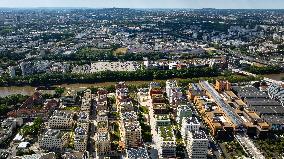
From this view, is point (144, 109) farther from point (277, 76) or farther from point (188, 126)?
point (277, 76)

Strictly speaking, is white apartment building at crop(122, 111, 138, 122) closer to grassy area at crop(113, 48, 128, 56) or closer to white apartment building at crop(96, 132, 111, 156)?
white apartment building at crop(96, 132, 111, 156)

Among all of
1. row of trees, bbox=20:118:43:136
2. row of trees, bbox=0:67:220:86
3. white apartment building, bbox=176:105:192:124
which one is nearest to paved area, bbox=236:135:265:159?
white apartment building, bbox=176:105:192:124

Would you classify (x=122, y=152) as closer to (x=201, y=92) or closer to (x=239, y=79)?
(x=201, y=92)

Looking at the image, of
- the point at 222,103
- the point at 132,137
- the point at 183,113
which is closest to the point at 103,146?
the point at 132,137

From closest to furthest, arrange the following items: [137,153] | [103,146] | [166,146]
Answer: [137,153] < [166,146] < [103,146]

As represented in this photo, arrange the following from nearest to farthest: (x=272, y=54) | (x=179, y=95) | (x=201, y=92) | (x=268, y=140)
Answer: (x=268, y=140) → (x=179, y=95) → (x=201, y=92) → (x=272, y=54)

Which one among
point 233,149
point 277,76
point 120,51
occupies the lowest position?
point 233,149

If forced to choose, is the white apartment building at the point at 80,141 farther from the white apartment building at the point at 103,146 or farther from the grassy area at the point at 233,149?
the grassy area at the point at 233,149

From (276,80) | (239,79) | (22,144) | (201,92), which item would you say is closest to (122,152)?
(22,144)
